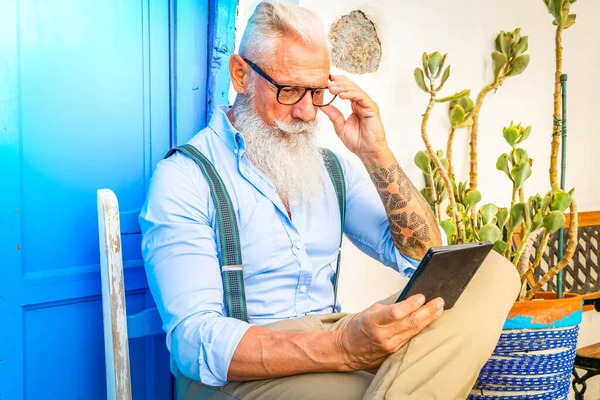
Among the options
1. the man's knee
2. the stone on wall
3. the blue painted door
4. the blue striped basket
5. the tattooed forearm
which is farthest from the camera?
the stone on wall

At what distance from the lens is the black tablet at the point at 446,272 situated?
1.52 m

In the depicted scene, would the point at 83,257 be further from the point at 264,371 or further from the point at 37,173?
the point at 264,371

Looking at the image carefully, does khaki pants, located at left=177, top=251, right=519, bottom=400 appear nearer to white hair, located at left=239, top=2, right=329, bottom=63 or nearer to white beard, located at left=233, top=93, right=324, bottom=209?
white beard, located at left=233, top=93, right=324, bottom=209

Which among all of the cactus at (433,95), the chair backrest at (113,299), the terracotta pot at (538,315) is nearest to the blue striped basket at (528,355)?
the terracotta pot at (538,315)

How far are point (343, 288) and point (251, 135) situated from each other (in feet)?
3.09

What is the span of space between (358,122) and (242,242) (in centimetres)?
Result: 56

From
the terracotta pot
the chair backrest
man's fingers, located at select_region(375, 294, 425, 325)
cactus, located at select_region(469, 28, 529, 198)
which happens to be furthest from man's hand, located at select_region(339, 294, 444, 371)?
cactus, located at select_region(469, 28, 529, 198)

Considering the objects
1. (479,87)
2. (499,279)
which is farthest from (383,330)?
(479,87)

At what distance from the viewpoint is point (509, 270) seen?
1832mm

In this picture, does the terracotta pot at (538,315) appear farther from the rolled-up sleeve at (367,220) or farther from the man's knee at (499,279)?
the man's knee at (499,279)

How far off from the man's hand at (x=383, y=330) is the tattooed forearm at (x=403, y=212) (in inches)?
19.6

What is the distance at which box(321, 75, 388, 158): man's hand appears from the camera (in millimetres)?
2012

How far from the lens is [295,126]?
2.00 metres

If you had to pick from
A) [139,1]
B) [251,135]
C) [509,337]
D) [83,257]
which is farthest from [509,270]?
[139,1]
